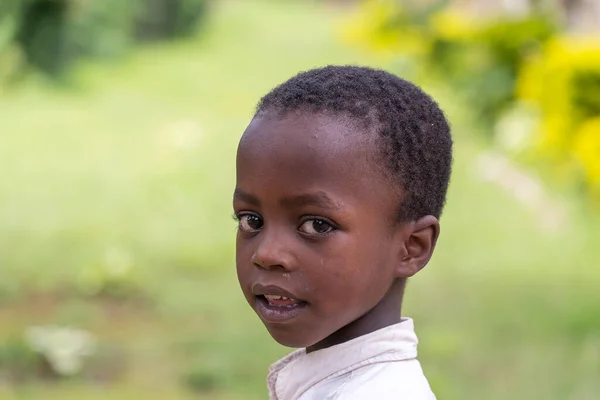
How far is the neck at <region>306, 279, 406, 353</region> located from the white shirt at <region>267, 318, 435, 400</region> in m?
0.04

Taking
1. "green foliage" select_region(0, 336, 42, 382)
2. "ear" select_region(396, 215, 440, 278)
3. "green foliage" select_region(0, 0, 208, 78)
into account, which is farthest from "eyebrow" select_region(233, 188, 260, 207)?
"green foliage" select_region(0, 336, 42, 382)

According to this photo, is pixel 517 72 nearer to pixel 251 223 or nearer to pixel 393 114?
pixel 393 114

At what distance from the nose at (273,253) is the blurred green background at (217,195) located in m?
2.22

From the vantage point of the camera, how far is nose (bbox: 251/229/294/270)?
168 cm

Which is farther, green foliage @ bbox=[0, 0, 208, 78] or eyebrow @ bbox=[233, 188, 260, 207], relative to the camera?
green foliage @ bbox=[0, 0, 208, 78]

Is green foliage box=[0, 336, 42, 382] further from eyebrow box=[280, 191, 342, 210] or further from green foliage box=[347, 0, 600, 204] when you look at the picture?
green foliage box=[347, 0, 600, 204]

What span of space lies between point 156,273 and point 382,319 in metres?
4.64

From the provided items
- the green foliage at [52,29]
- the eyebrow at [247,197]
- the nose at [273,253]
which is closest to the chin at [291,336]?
the nose at [273,253]

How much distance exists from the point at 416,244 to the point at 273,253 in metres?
0.33

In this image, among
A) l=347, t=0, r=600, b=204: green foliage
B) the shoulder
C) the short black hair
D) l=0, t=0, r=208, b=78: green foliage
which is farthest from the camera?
l=347, t=0, r=600, b=204: green foliage

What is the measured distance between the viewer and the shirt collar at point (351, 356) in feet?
5.72

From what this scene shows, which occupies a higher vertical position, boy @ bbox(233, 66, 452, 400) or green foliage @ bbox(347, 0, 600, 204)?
green foliage @ bbox(347, 0, 600, 204)

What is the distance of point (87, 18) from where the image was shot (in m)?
3.77

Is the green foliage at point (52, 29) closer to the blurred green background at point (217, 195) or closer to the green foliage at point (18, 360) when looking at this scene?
the blurred green background at point (217, 195)
